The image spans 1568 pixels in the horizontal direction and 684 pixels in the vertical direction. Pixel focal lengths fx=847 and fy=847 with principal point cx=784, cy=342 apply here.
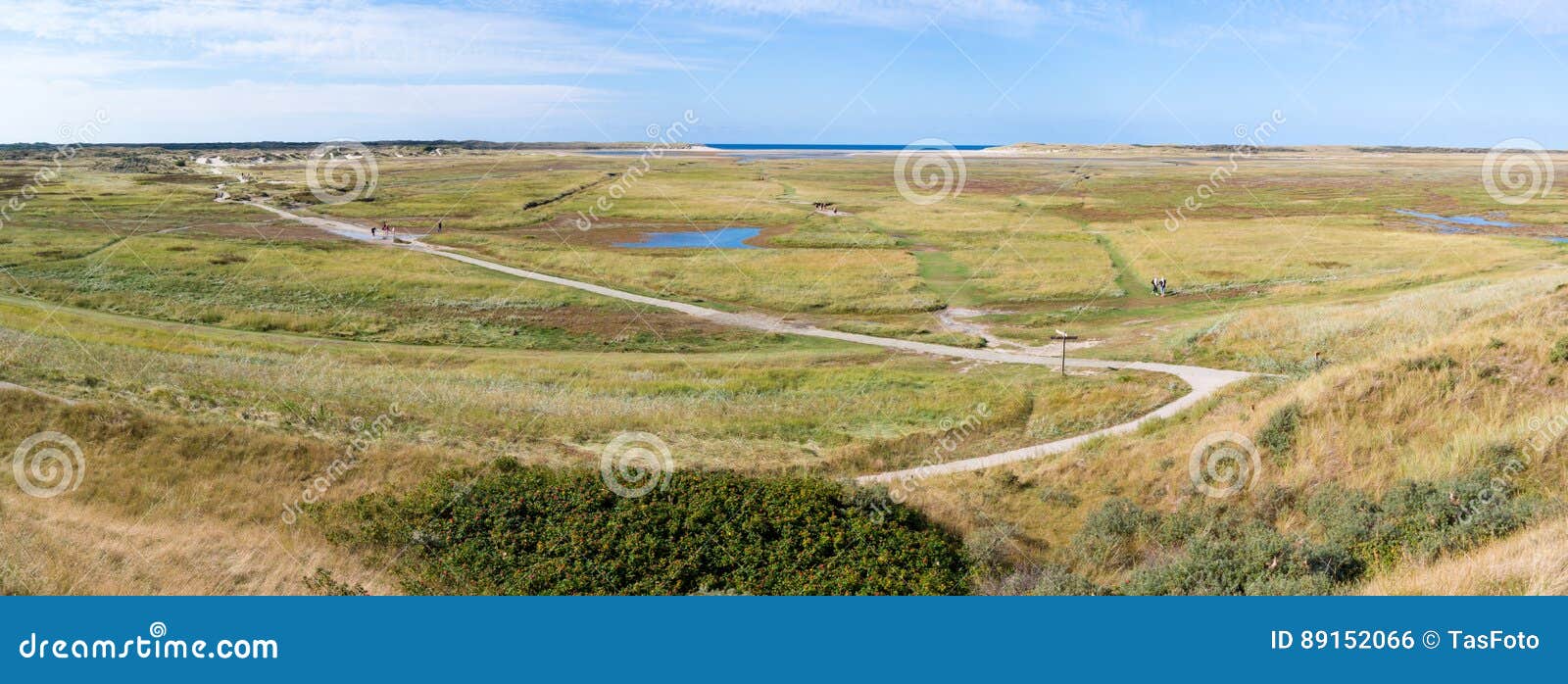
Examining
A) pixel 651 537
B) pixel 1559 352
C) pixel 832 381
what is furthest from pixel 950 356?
pixel 651 537

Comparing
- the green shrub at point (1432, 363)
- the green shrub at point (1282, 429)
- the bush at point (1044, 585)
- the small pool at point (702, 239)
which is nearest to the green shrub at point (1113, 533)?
the bush at point (1044, 585)

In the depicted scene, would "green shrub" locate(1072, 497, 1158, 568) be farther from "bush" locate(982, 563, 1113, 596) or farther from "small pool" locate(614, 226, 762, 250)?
"small pool" locate(614, 226, 762, 250)

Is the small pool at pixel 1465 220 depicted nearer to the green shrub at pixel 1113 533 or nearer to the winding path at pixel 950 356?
the winding path at pixel 950 356

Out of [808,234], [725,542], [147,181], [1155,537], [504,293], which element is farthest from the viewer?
[147,181]

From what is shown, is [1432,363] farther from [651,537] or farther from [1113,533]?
[651,537]

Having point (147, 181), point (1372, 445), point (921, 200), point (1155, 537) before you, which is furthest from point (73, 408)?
point (147, 181)

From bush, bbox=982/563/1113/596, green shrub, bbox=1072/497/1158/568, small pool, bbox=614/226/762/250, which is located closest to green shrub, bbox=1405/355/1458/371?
green shrub, bbox=1072/497/1158/568

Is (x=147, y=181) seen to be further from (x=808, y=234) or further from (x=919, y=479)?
(x=919, y=479)
